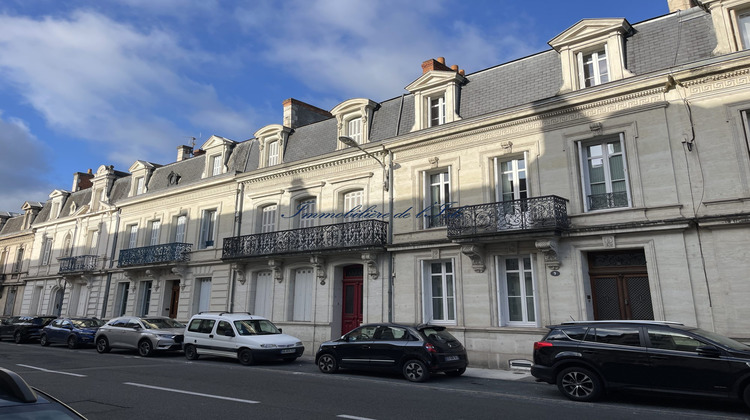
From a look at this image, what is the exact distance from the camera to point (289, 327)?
18.6m

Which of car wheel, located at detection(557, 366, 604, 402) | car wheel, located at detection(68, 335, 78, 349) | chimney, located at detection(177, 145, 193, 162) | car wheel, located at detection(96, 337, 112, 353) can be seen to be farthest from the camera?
chimney, located at detection(177, 145, 193, 162)

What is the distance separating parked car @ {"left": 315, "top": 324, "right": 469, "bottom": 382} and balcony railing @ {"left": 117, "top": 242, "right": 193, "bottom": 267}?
12797 mm

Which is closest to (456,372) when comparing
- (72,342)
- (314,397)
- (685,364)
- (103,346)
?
(314,397)

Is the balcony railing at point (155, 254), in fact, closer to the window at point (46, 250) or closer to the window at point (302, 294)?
the window at point (302, 294)

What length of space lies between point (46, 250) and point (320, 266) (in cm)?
2590

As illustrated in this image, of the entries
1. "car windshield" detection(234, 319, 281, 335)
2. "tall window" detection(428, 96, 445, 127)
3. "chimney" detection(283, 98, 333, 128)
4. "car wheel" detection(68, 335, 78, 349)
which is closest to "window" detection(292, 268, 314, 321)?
"car windshield" detection(234, 319, 281, 335)

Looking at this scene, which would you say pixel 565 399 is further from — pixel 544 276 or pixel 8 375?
pixel 8 375

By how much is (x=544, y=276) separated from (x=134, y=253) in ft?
68.2

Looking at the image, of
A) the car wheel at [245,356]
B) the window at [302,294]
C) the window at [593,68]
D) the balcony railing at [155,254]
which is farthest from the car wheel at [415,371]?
the balcony railing at [155,254]

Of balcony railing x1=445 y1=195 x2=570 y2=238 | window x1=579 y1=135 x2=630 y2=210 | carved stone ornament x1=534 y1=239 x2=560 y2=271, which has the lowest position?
carved stone ornament x1=534 y1=239 x2=560 y2=271

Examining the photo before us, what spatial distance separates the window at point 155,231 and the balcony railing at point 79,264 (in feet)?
16.2

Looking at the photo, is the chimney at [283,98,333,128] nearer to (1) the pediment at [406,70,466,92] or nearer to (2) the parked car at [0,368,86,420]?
(1) the pediment at [406,70,466,92]

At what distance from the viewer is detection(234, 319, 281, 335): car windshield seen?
1455cm

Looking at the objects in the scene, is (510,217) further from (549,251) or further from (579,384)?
(579,384)
